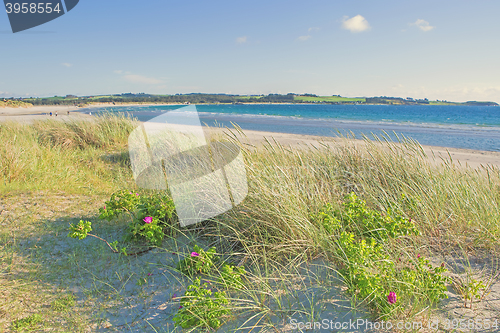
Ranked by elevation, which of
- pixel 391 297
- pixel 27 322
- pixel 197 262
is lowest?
pixel 27 322

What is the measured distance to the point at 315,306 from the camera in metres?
2.16

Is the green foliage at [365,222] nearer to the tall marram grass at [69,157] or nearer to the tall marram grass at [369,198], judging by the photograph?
the tall marram grass at [369,198]

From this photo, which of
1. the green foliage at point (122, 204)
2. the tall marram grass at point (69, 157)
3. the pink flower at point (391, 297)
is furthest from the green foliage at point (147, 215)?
the pink flower at point (391, 297)

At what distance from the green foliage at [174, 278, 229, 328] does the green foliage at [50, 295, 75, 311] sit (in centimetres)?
96

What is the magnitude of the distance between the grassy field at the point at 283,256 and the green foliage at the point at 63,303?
0.03ft

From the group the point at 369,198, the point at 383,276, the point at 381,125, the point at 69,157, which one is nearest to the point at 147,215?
the point at 383,276

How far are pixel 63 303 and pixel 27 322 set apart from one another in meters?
0.26

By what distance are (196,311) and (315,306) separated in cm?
90

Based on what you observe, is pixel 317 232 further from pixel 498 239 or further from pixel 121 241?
pixel 121 241

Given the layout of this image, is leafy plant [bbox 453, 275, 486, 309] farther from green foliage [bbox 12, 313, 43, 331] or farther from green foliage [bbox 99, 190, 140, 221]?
green foliage [bbox 99, 190, 140, 221]

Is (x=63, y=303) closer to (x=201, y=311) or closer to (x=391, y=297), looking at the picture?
(x=201, y=311)

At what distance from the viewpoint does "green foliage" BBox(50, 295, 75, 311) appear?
7.38 feet

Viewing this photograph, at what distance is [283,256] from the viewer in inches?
107

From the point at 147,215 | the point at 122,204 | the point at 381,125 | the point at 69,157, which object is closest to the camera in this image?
the point at 147,215
